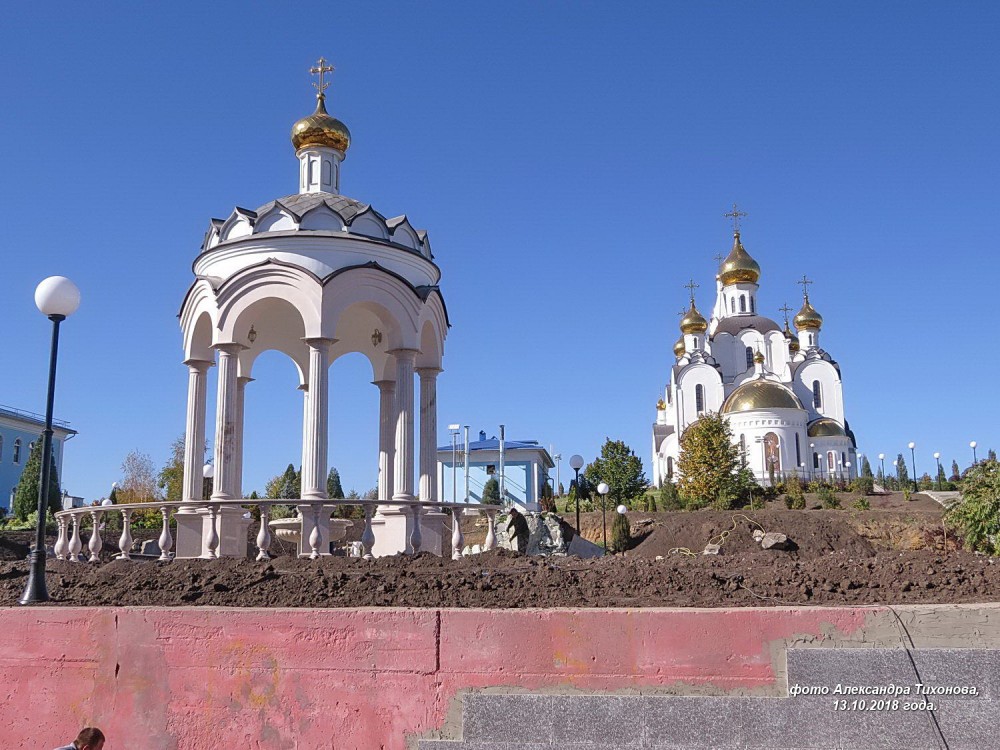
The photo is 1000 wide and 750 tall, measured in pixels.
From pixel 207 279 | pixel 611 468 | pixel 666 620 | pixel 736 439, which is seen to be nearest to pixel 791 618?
pixel 666 620

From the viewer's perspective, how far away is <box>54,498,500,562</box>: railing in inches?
412

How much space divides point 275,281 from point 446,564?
17.2 ft

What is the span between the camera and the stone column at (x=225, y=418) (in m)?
12.4

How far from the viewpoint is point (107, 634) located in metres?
6.52

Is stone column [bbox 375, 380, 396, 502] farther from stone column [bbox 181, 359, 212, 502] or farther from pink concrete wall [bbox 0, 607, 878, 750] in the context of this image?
pink concrete wall [bbox 0, 607, 878, 750]

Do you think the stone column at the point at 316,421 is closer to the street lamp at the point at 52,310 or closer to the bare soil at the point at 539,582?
the bare soil at the point at 539,582

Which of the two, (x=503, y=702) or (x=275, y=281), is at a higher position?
(x=275, y=281)

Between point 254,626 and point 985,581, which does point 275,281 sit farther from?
point 985,581

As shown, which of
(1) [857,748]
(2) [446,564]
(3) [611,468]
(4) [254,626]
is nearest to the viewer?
(1) [857,748]

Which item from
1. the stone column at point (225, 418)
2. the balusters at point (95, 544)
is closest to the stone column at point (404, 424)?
the stone column at point (225, 418)

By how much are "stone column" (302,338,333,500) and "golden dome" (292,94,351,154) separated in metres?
4.11

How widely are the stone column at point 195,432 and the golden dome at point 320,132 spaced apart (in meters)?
3.92

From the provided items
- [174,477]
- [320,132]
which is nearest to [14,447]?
[174,477]

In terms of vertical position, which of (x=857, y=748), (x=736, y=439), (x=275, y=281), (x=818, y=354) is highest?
(x=818, y=354)
